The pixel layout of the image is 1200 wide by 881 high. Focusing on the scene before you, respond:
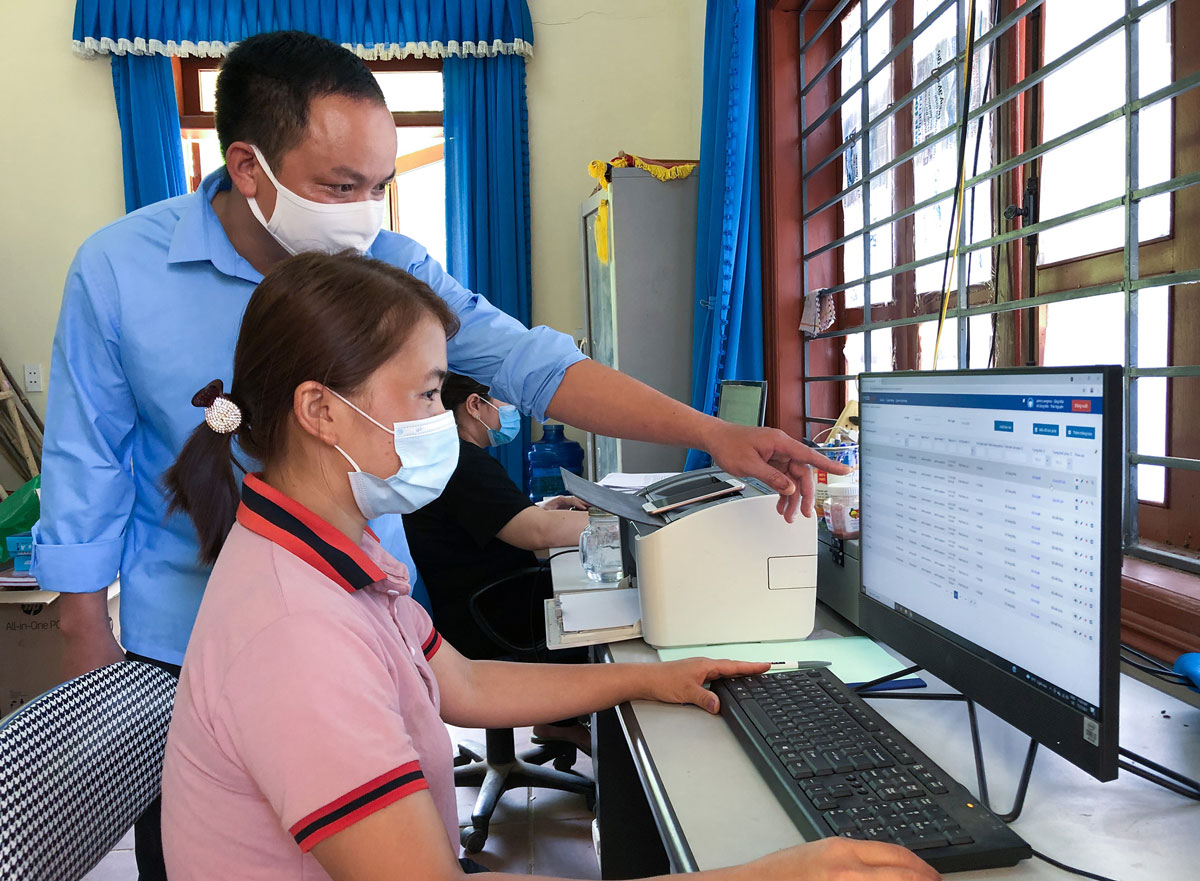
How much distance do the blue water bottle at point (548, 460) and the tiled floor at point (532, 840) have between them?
1.54 m

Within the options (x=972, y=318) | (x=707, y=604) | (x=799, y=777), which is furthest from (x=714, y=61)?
(x=799, y=777)

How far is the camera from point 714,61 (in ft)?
8.71

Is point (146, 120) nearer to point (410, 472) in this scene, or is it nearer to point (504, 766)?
point (504, 766)

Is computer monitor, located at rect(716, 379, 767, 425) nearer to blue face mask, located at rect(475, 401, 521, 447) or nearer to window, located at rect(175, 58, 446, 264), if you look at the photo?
blue face mask, located at rect(475, 401, 521, 447)

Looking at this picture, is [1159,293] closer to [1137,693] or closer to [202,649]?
[1137,693]

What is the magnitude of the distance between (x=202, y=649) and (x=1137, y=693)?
103cm

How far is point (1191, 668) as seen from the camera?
0.94 meters

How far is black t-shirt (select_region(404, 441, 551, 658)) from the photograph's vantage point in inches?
85.6

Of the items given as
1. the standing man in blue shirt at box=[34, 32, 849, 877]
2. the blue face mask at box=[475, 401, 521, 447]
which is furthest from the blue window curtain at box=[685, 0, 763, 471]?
the standing man in blue shirt at box=[34, 32, 849, 877]

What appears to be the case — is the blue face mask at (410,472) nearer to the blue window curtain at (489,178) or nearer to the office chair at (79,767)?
the office chair at (79,767)

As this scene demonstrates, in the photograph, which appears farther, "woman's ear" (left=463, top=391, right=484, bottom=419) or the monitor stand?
"woman's ear" (left=463, top=391, right=484, bottom=419)

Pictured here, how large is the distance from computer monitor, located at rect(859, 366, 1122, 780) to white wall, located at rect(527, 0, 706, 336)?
300 cm

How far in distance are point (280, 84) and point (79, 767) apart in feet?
2.84

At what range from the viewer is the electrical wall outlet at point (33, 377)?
148 inches
